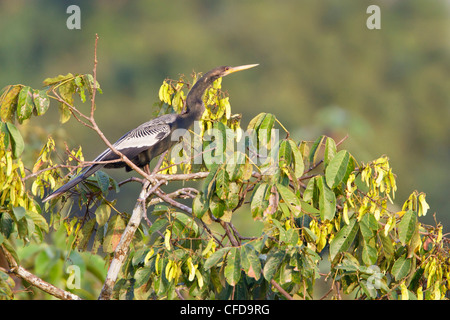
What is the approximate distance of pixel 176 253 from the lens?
7.27ft

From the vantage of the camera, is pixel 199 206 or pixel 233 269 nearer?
pixel 233 269

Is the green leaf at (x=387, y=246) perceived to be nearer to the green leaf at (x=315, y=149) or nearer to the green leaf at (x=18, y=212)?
the green leaf at (x=315, y=149)

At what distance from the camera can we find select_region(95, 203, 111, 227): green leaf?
2701mm

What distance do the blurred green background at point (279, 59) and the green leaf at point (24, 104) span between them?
32.0 ft

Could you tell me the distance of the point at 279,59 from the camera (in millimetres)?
16562

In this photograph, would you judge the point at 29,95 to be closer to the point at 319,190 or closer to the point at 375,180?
the point at 319,190

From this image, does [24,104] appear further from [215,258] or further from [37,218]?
[215,258]

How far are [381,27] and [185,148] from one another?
50.3ft

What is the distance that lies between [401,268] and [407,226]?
6.8 inches

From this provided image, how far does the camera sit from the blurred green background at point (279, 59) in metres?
14.2

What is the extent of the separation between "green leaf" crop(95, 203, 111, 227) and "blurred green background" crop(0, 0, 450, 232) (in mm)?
9468

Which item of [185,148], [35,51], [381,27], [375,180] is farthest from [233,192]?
[381,27]

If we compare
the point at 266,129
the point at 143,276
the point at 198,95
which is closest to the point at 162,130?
the point at 198,95

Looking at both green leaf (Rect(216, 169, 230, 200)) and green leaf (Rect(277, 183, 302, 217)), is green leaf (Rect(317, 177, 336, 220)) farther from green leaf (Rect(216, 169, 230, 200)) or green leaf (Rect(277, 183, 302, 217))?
green leaf (Rect(216, 169, 230, 200))
